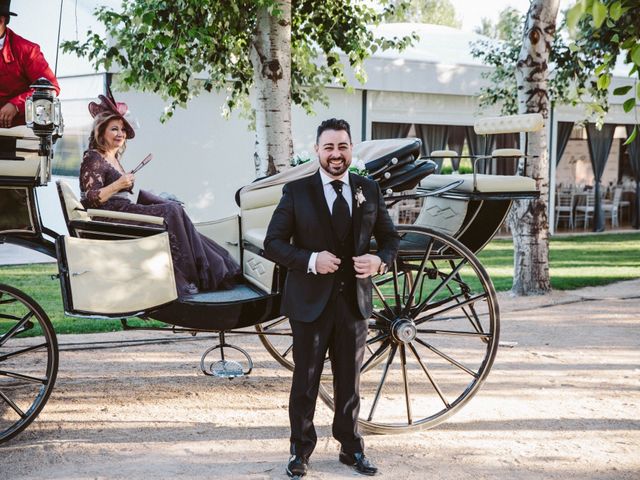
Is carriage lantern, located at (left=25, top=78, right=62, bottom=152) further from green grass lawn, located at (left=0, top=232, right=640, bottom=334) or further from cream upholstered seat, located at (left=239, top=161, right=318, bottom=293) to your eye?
green grass lawn, located at (left=0, top=232, right=640, bottom=334)

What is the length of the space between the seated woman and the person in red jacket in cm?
40

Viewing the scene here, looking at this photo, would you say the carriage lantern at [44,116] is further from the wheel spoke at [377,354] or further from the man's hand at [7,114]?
the wheel spoke at [377,354]

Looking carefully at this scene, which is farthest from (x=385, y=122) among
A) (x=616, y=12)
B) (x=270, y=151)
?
(x=616, y=12)

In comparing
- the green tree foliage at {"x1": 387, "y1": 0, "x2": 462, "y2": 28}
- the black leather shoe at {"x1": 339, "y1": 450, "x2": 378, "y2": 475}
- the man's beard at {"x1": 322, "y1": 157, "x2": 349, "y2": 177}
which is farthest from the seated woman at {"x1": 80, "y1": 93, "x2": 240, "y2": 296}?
the green tree foliage at {"x1": 387, "y1": 0, "x2": 462, "y2": 28}

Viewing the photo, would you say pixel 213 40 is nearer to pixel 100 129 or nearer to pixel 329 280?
pixel 100 129

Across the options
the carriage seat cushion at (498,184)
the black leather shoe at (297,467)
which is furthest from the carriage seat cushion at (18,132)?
the carriage seat cushion at (498,184)

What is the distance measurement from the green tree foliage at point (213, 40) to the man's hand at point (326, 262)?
158 inches

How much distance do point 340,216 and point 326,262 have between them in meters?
0.31

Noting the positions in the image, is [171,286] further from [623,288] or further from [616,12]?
[623,288]

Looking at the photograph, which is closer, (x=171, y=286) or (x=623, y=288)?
(x=171, y=286)

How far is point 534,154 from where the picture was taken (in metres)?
9.89

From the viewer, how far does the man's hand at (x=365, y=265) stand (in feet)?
13.0

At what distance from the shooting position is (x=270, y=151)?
8.18m

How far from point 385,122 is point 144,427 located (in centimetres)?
1298
